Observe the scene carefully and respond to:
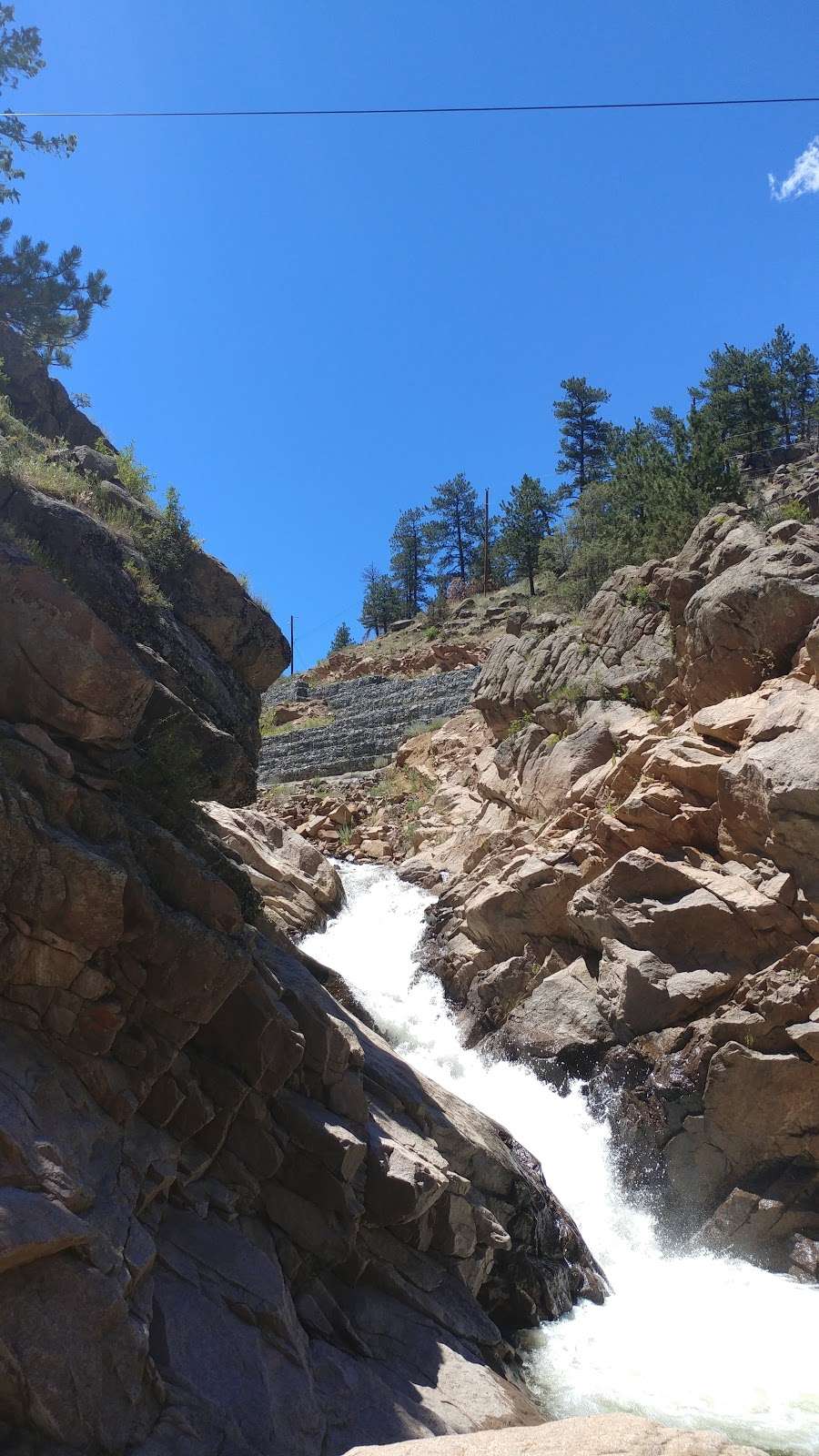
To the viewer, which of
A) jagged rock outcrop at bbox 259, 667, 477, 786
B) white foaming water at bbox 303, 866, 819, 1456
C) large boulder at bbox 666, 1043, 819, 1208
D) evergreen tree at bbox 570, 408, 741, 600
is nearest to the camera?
white foaming water at bbox 303, 866, 819, 1456

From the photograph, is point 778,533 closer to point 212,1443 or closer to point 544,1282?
point 544,1282

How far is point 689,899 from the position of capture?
1370cm

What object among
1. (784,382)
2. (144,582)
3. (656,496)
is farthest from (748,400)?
(144,582)

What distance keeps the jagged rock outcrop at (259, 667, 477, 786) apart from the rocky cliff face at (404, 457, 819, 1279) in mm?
12442

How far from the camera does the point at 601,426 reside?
55.4 m

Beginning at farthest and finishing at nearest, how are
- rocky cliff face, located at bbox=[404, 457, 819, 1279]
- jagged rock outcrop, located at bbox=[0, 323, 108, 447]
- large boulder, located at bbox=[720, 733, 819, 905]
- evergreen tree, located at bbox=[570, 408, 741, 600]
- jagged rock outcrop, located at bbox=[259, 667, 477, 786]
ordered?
jagged rock outcrop, located at bbox=[259, 667, 477, 786], evergreen tree, located at bbox=[570, 408, 741, 600], large boulder, located at bbox=[720, 733, 819, 905], rocky cliff face, located at bbox=[404, 457, 819, 1279], jagged rock outcrop, located at bbox=[0, 323, 108, 447]

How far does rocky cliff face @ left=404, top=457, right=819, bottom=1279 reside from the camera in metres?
12.2

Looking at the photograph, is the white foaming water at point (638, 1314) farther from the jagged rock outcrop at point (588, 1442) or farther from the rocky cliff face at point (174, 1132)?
the jagged rock outcrop at point (588, 1442)

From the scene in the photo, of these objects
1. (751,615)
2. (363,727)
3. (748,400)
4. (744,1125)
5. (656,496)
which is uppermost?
(748,400)

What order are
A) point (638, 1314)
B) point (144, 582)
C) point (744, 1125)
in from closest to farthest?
point (144, 582), point (638, 1314), point (744, 1125)

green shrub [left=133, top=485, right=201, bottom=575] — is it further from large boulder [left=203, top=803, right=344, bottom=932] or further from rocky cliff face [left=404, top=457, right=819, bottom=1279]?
rocky cliff face [left=404, top=457, right=819, bottom=1279]

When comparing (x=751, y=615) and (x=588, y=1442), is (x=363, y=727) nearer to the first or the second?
(x=751, y=615)

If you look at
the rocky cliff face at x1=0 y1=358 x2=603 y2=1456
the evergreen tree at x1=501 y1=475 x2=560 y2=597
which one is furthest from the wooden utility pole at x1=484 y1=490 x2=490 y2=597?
the rocky cliff face at x1=0 y1=358 x2=603 y2=1456

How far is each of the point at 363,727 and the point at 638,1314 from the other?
25874 mm
